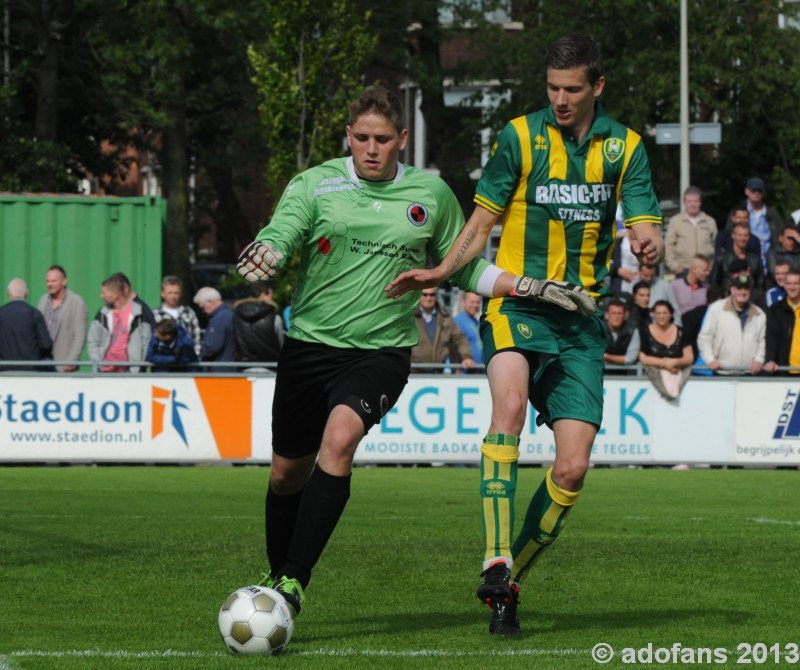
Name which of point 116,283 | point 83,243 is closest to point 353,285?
point 116,283

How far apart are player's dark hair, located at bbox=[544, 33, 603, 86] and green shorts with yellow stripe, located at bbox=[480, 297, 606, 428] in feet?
3.42

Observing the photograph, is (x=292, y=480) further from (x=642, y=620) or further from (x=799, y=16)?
(x=799, y=16)

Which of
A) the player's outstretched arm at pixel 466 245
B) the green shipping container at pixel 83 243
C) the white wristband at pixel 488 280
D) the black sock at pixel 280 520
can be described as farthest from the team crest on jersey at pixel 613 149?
the green shipping container at pixel 83 243

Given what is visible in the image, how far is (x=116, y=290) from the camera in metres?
19.3

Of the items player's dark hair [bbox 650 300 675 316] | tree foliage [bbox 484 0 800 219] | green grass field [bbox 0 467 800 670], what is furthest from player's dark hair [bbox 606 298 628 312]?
tree foliage [bbox 484 0 800 219]

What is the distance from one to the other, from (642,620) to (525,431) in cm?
1068

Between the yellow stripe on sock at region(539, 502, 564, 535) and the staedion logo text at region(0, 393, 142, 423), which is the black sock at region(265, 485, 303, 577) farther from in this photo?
the staedion logo text at region(0, 393, 142, 423)

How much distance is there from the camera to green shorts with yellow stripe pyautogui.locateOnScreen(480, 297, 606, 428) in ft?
24.5

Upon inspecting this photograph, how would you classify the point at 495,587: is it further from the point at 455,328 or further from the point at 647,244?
the point at 455,328

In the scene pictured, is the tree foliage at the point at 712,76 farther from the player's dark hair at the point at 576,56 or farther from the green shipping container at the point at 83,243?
the player's dark hair at the point at 576,56

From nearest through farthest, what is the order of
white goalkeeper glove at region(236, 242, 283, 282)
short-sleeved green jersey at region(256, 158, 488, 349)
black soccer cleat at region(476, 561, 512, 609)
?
1. white goalkeeper glove at region(236, 242, 283, 282)
2. black soccer cleat at region(476, 561, 512, 609)
3. short-sleeved green jersey at region(256, 158, 488, 349)

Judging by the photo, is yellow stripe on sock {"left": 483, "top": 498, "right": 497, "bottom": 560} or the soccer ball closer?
the soccer ball

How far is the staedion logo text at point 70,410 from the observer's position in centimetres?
1827

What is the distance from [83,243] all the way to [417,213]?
55.3 feet
